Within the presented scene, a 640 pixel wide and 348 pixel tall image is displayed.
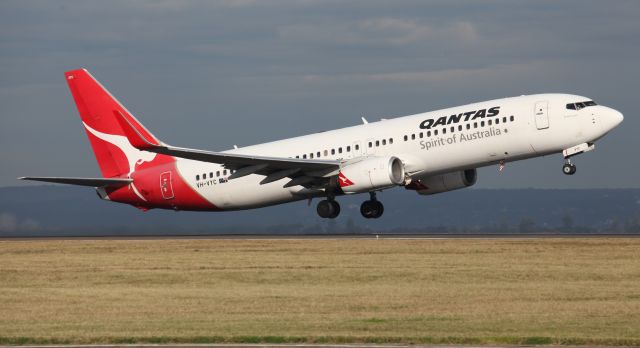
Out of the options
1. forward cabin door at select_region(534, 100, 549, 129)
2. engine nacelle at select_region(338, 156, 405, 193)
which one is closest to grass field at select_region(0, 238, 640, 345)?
engine nacelle at select_region(338, 156, 405, 193)

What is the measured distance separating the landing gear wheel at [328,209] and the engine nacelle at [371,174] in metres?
2.81

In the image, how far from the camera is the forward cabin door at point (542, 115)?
154 feet

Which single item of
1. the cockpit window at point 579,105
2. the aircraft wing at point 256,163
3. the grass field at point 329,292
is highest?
the cockpit window at point 579,105

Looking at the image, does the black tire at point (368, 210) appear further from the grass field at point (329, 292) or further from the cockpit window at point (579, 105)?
the cockpit window at point (579, 105)

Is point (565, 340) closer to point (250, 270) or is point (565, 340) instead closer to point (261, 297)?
point (261, 297)

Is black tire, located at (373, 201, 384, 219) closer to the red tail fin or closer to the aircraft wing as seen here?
the aircraft wing

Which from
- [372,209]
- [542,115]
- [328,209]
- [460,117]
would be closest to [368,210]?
[372,209]

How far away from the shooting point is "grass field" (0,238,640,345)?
78.6 feet

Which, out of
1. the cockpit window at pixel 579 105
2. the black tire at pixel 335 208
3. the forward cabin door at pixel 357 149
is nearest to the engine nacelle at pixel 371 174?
the forward cabin door at pixel 357 149

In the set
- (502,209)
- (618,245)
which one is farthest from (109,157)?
(502,209)

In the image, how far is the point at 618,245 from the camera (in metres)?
41.7

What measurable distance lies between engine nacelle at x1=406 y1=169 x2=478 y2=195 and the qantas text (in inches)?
155

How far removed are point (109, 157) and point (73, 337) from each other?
3457cm

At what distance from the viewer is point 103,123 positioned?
5750cm
